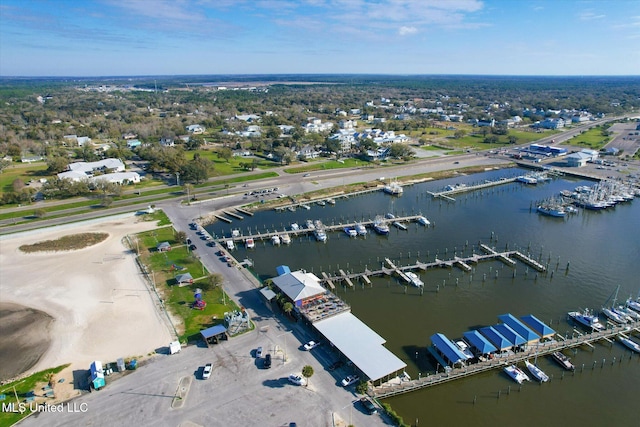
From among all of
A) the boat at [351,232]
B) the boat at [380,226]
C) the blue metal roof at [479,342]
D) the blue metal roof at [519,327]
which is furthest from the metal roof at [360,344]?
the boat at [380,226]

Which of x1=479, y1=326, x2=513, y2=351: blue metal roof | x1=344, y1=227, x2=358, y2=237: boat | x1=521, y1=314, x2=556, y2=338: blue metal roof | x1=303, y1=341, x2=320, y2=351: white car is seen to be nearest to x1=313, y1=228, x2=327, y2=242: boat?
x1=344, y1=227, x2=358, y2=237: boat

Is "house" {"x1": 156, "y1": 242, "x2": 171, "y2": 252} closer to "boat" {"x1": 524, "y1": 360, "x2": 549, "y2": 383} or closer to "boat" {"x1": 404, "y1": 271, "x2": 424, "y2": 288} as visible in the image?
"boat" {"x1": 404, "y1": 271, "x2": 424, "y2": 288}

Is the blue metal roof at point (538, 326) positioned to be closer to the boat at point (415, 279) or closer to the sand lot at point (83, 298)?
the boat at point (415, 279)

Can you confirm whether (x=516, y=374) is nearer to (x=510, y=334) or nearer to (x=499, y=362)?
(x=499, y=362)

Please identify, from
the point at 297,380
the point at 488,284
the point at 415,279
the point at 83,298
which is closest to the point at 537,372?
the point at 488,284

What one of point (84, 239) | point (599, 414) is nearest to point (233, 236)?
point (84, 239)

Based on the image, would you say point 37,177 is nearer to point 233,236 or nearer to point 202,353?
point 233,236
